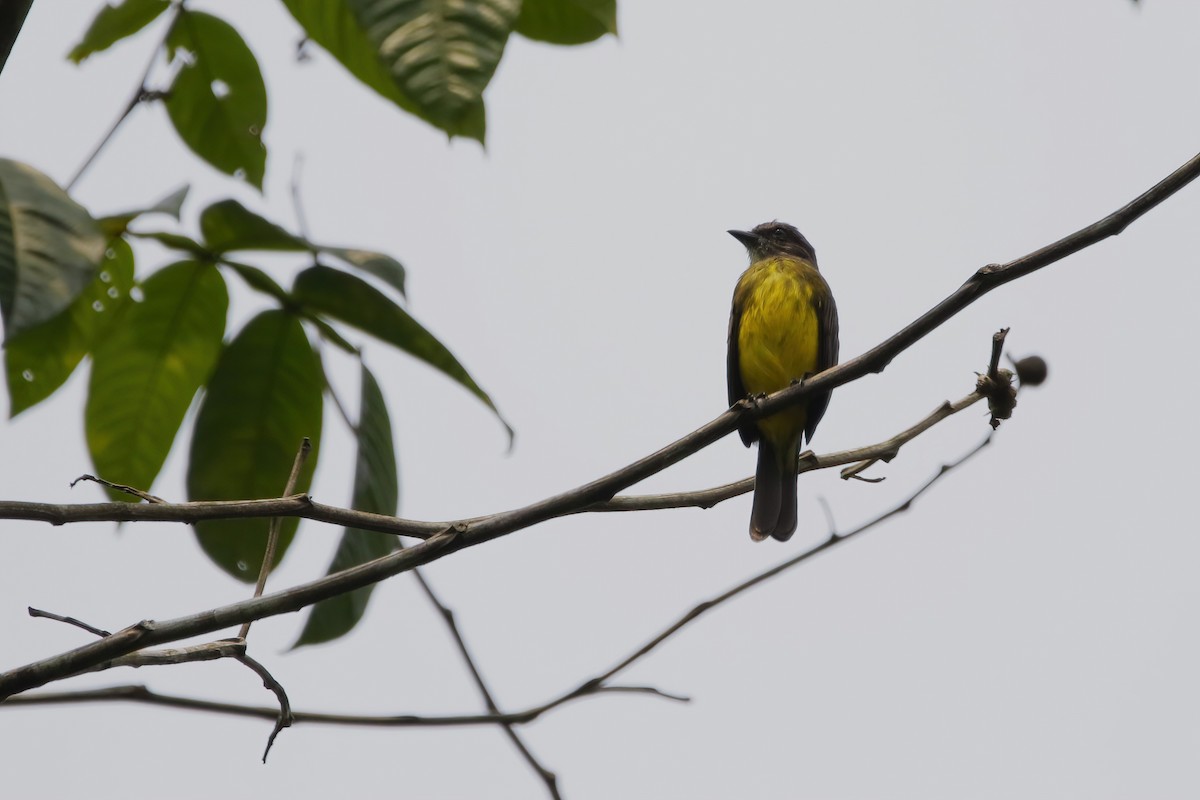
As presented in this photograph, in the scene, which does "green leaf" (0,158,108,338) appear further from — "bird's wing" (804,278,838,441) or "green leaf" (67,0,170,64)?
"bird's wing" (804,278,838,441)

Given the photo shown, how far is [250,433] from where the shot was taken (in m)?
2.14

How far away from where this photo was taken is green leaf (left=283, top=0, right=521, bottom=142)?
4.08 ft

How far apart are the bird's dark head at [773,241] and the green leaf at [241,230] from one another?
3676mm

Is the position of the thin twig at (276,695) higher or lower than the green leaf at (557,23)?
lower

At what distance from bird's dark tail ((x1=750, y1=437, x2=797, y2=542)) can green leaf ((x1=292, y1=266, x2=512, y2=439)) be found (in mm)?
2541

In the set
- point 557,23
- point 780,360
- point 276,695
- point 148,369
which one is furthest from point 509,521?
point 780,360

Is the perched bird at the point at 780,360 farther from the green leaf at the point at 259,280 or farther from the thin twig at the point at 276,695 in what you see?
the thin twig at the point at 276,695

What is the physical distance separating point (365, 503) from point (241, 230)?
1.57 feet

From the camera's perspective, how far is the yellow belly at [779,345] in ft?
15.2

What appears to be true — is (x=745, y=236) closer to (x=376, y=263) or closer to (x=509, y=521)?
(x=376, y=263)

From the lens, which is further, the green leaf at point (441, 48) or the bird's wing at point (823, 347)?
the bird's wing at point (823, 347)

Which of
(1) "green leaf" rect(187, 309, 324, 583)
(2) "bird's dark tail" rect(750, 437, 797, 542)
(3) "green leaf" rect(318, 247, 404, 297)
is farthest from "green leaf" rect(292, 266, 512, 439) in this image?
(2) "bird's dark tail" rect(750, 437, 797, 542)

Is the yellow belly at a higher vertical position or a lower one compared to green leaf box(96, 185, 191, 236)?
lower

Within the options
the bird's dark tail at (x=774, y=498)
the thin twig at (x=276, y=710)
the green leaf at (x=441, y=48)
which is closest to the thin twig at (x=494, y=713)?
the thin twig at (x=276, y=710)
